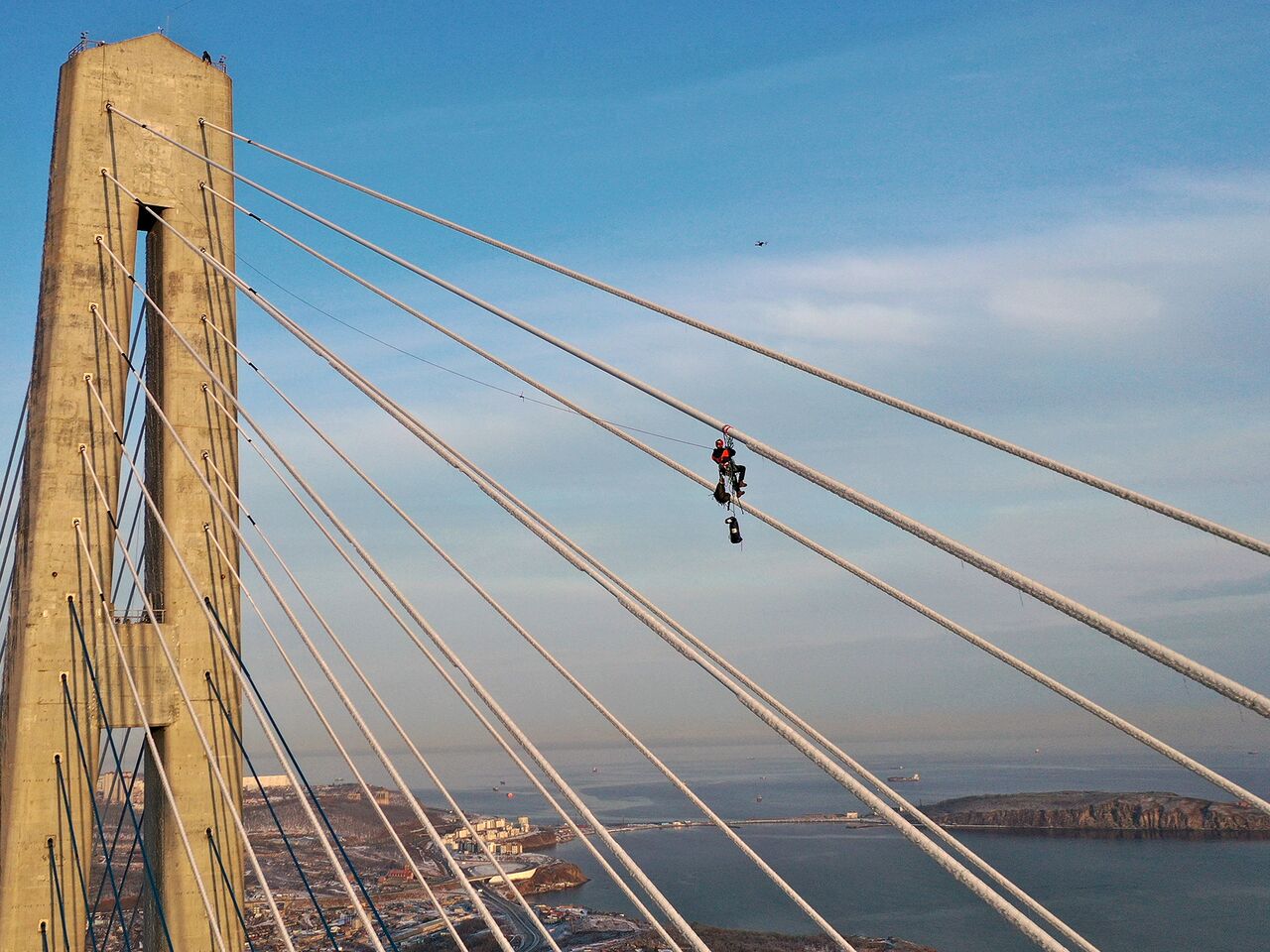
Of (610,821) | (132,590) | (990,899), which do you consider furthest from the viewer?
(610,821)

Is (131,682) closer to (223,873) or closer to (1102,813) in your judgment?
(223,873)

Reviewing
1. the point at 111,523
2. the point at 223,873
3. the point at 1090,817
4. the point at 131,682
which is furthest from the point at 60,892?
the point at 1090,817

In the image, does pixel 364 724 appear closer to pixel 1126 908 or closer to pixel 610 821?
pixel 1126 908

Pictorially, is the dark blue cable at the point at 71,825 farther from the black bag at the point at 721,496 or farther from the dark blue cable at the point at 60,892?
the black bag at the point at 721,496

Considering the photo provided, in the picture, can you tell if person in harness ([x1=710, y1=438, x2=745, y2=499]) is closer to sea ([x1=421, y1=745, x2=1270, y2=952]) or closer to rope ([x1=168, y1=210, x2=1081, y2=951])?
rope ([x1=168, y1=210, x2=1081, y2=951])

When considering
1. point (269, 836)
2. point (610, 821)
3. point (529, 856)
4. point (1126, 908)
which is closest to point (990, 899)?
point (1126, 908)

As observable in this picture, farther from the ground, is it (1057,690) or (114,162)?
(114,162)
